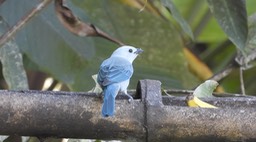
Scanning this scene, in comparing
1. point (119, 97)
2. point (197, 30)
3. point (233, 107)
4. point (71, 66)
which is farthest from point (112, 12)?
point (233, 107)

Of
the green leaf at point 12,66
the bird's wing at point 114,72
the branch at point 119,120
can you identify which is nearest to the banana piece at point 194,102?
the branch at point 119,120

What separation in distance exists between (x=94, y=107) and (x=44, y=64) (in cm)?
102

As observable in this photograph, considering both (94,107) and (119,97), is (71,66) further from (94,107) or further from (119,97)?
(94,107)

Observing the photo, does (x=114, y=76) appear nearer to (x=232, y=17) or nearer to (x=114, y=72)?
(x=114, y=72)

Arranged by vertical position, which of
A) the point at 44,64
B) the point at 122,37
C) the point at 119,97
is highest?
the point at 122,37

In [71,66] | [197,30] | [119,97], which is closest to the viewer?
[119,97]

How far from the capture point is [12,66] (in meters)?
1.88

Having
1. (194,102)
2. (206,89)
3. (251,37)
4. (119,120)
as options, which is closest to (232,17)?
(251,37)

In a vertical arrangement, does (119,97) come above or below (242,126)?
above

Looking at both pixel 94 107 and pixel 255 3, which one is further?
pixel 255 3

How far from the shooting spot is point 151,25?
2.56m

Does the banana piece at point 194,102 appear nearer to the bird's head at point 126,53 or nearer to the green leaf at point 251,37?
the bird's head at point 126,53

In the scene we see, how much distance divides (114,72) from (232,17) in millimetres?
545

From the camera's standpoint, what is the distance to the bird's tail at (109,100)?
1.09 metres
